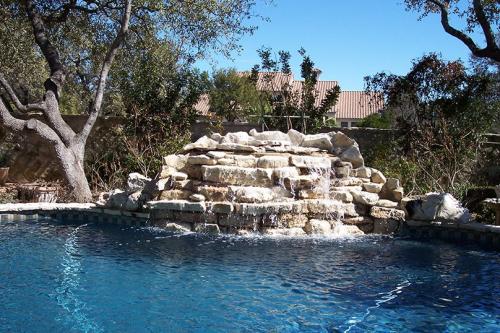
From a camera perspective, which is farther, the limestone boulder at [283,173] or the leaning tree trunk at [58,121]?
the leaning tree trunk at [58,121]

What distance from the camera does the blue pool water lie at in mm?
5207

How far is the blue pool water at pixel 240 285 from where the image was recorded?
521cm

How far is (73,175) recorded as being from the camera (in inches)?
508

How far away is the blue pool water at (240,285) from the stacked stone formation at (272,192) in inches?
24.4

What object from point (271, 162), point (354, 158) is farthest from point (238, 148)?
point (354, 158)

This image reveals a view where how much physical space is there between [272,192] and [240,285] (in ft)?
12.4

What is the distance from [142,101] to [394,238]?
8298 mm

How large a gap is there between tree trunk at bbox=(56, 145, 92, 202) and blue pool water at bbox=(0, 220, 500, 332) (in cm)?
341

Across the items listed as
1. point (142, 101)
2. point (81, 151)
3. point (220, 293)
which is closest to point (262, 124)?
point (142, 101)

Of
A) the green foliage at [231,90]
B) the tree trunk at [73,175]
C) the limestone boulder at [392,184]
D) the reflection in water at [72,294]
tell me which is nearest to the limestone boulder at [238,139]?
the limestone boulder at [392,184]

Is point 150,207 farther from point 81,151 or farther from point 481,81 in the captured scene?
point 481,81

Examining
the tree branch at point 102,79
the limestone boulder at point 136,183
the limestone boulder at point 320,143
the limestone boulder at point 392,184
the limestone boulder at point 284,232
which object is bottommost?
the limestone boulder at point 284,232

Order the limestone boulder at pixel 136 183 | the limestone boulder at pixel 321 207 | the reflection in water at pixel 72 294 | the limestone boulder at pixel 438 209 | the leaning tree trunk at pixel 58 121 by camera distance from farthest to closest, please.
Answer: the leaning tree trunk at pixel 58 121, the limestone boulder at pixel 136 183, the limestone boulder at pixel 321 207, the limestone boulder at pixel 438 209, the reflection in water at pixel 72 294

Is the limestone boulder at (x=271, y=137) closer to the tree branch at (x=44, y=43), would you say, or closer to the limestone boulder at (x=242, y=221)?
the limestone boulder at (x=242, y=221)
